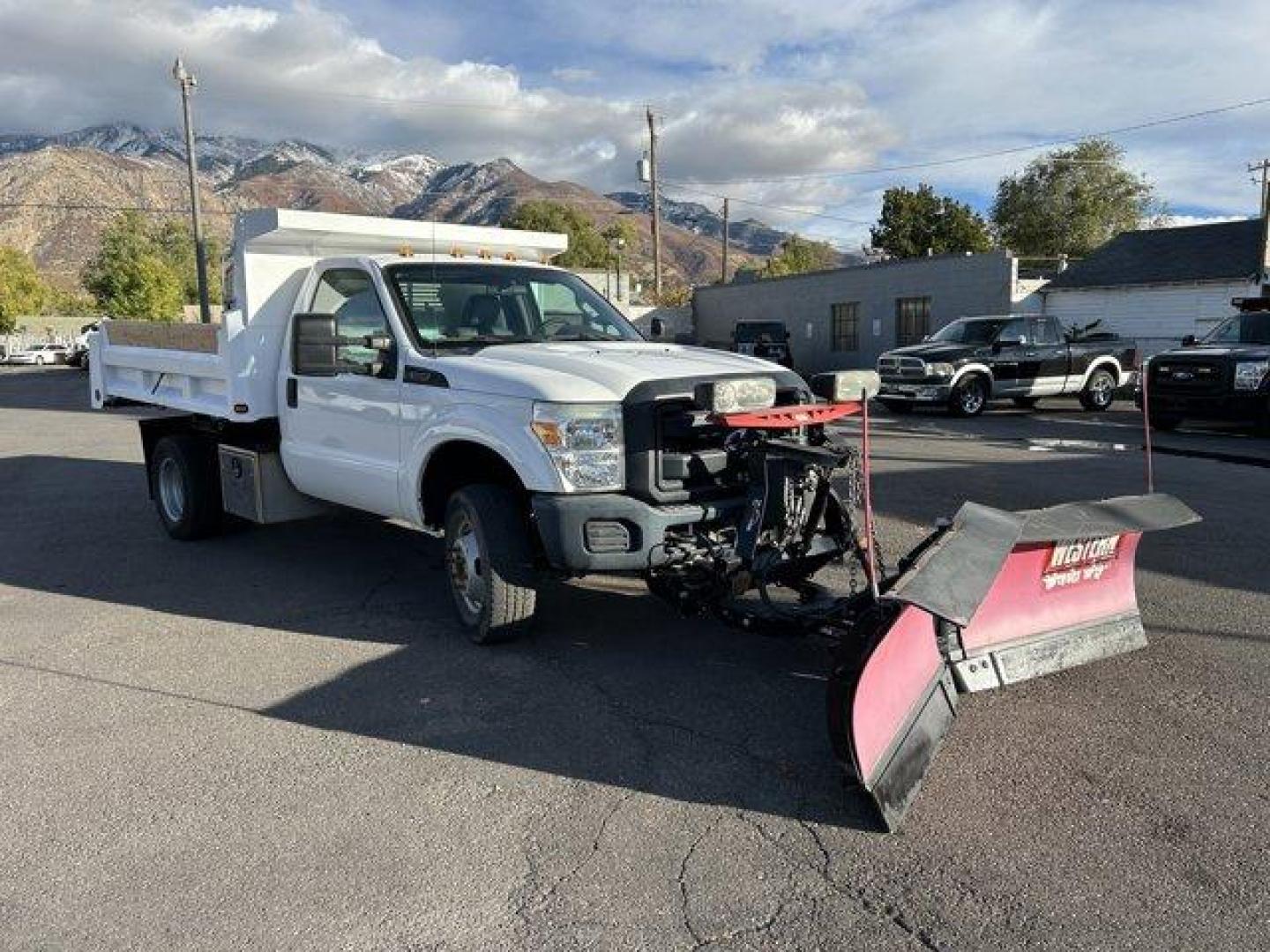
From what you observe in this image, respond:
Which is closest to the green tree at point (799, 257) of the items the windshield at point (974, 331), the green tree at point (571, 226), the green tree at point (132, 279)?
the green tree at point (571, 226)

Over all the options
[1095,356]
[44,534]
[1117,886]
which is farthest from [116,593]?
[1095,356]

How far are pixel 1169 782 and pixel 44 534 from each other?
8769 mm

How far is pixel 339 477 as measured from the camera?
6.46 metres

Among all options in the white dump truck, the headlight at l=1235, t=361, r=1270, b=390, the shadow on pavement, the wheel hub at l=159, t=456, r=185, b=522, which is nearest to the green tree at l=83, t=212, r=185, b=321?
the wheel hub at l=159, t=456, r=185, b=522

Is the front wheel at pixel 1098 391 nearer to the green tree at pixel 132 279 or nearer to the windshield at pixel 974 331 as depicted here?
the windshield at pixel 974 331

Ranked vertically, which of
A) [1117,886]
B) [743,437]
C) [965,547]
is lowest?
[1117,886]

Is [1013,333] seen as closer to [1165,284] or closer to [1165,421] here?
[1165,421]

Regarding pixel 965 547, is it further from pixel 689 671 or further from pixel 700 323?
pixel 700 323

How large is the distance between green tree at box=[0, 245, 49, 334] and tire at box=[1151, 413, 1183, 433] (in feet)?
267

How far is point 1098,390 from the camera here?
20.3m

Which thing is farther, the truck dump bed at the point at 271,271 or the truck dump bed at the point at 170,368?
the truck dump bed at the point at 170,368

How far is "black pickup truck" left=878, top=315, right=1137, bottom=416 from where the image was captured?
1889cm

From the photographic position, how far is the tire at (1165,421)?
16.0 meters

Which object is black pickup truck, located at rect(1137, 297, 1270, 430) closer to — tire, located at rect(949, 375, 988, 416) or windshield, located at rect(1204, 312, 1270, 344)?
windshield, located at rect(1204, 312, 1270, 344)
